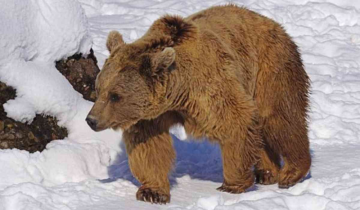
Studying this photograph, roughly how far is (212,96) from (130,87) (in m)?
0.71

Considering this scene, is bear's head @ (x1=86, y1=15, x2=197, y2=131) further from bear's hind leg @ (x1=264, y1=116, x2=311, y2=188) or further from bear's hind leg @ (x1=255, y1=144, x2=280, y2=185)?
bear's hind leg @ (x1=255, y1=144, x2=280, y2=185)

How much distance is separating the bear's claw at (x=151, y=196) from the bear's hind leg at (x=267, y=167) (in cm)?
126

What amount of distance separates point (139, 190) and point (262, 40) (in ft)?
5.83

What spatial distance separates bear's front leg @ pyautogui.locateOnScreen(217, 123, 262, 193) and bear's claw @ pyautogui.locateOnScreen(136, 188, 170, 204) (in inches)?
22.9

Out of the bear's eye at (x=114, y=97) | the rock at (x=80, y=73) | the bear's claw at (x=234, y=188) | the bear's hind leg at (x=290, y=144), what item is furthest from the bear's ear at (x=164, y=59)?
the rock at (x=80, y=73)

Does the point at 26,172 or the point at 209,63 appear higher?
the point at 209,63

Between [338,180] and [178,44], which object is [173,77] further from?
[338,180]

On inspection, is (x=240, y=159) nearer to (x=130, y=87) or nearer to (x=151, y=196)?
(x=151, y=196)

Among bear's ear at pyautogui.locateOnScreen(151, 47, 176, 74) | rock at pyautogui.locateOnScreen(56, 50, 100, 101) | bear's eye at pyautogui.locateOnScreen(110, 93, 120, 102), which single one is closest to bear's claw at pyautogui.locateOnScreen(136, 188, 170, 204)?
bear's eye at pyautogui.locateOnScreen(110, 93, 120, 102)

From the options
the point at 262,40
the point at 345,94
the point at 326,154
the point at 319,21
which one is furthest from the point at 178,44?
the point at 319,21

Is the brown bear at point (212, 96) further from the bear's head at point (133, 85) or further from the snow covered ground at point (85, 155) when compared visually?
the snow covered ground at point (85, 155)

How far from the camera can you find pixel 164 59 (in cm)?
583

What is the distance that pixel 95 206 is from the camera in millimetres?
5871

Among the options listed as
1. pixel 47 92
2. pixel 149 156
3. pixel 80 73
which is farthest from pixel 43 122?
pixel 149 156
